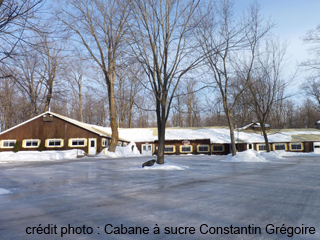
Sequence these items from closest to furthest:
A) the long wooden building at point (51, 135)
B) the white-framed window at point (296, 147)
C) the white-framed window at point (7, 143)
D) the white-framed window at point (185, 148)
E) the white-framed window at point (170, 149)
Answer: the long wooden building at point (51, 135) → the white-framed window at point (7, 143) → the white-framed window at point (296, 147) → the white-framed window at point (185, 148) → the white-framed window at point (170, 149)

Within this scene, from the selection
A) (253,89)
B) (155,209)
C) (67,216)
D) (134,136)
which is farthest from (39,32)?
(134,136)

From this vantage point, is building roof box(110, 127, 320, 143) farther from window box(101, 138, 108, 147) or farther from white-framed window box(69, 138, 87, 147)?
white-framed window box(69, 138, 87, 147)

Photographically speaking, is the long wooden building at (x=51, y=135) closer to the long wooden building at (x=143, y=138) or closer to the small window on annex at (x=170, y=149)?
the long wooden building at (x=143, y=138)

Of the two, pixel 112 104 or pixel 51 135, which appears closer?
pixel 112 104

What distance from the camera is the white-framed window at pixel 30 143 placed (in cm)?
3155

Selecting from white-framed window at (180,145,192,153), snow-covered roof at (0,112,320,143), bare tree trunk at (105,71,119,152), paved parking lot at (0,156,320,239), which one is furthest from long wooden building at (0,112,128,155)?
paved parking lot at (0,156,320,239)

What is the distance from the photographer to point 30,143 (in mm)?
31859

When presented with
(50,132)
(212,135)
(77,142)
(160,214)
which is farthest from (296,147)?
(160,214)

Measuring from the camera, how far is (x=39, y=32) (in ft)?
25.0

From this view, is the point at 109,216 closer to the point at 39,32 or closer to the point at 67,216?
the point at 67,216

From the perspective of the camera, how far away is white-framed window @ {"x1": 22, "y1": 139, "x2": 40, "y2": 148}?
3155cm

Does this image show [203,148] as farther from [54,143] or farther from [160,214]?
[160,214]

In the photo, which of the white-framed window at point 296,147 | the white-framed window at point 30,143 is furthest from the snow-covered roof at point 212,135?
the white-framed window at point 30,143

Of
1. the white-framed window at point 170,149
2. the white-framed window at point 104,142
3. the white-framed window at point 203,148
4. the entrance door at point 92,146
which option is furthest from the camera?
the white-framed window at point 170,149
